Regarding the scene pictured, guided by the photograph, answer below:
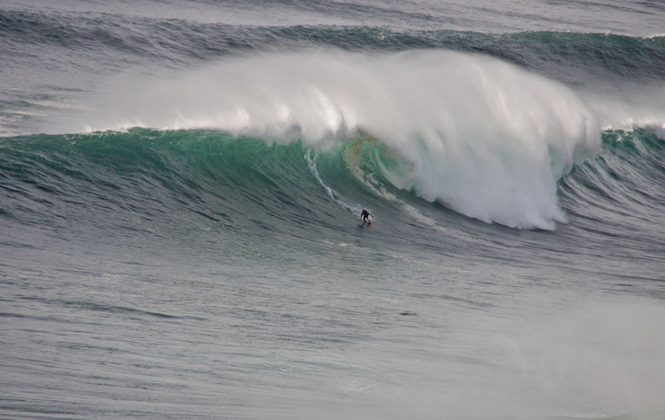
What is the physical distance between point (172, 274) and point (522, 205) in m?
7.55

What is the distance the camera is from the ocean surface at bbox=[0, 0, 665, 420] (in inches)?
351

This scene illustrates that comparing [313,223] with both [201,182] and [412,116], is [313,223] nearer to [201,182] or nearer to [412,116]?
[201,182]

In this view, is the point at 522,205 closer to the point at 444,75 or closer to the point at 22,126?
the point at 444,75

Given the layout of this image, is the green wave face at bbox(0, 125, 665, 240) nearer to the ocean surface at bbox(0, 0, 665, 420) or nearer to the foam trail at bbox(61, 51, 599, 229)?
the ocean surface at bbox(0, 0, 665, 420)

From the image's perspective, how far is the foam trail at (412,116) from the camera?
56.5 ft

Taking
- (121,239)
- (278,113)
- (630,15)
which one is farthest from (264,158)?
(630,15)

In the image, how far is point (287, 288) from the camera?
11.8 metres

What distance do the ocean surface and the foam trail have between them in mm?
57

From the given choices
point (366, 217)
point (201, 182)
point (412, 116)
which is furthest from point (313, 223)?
point (412, 116)

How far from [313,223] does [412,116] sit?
162 inches

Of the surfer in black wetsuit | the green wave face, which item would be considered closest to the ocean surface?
the green wave face

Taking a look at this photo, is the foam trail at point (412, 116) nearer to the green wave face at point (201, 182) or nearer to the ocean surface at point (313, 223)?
the ocean surface at point (313, 223)

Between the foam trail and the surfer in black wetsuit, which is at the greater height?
the foam trail

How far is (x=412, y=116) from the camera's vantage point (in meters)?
18.7
